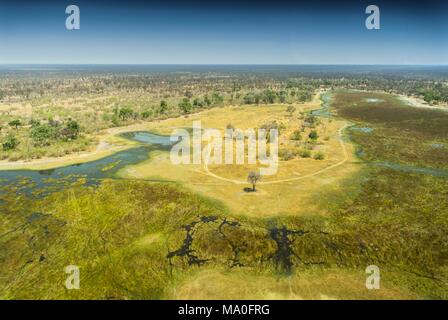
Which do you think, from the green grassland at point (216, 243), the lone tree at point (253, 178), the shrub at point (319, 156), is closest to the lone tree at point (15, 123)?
the green grassland at point (216, 243)

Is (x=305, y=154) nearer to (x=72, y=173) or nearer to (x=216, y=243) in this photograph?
(x=216, y=243)

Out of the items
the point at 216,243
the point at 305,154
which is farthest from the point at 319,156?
the point at 216,243

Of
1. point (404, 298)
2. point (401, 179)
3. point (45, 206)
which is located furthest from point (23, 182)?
point (401, 179)

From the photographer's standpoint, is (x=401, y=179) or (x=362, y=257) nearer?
(x=362, y=257)

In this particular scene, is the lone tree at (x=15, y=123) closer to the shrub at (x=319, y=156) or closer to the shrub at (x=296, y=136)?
the shrub at (x=296, y=136)

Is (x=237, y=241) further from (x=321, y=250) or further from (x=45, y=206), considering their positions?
(x=45, y=206)
